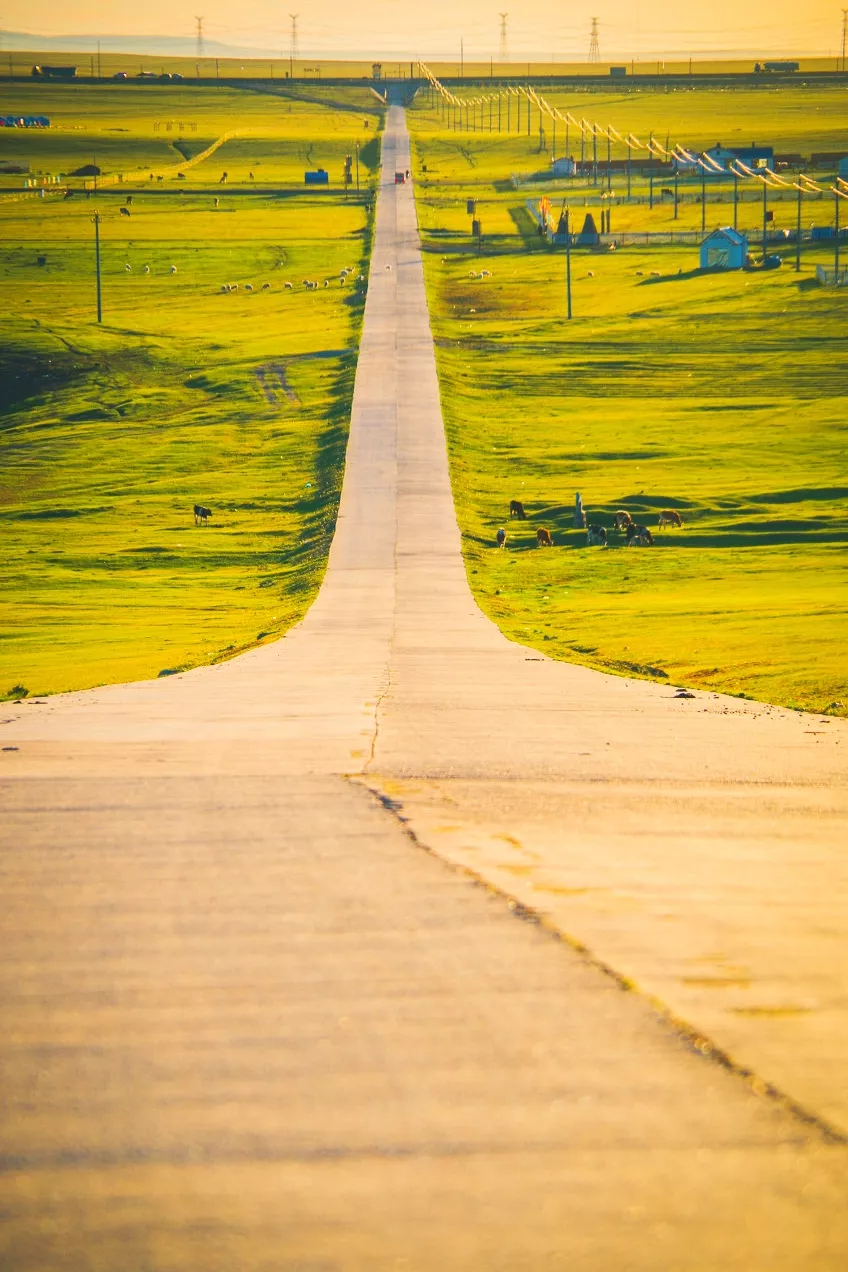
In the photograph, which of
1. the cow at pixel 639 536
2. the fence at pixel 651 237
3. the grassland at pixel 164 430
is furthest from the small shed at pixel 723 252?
the cow at pixel 639 536

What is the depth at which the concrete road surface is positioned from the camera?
20.7ft

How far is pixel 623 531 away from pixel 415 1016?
4592cm

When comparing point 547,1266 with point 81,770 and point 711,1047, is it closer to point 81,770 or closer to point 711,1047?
point 711,1047

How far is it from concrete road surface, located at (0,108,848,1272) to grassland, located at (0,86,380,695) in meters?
20.8

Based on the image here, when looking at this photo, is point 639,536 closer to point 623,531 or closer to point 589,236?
point 623,531

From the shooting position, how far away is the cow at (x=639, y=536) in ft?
168

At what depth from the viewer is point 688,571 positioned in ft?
157

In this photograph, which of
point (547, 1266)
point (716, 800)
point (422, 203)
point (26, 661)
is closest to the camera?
point (547, 1266)

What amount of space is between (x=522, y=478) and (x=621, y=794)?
50500 mm

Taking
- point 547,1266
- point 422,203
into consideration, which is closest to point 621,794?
point 547,1266

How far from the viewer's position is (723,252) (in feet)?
388

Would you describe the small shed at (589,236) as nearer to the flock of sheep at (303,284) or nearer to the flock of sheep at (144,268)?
the flock of sheep at (303,284)

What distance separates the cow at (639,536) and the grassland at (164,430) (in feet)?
33.3

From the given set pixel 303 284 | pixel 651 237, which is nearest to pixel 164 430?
pixel 303 284
